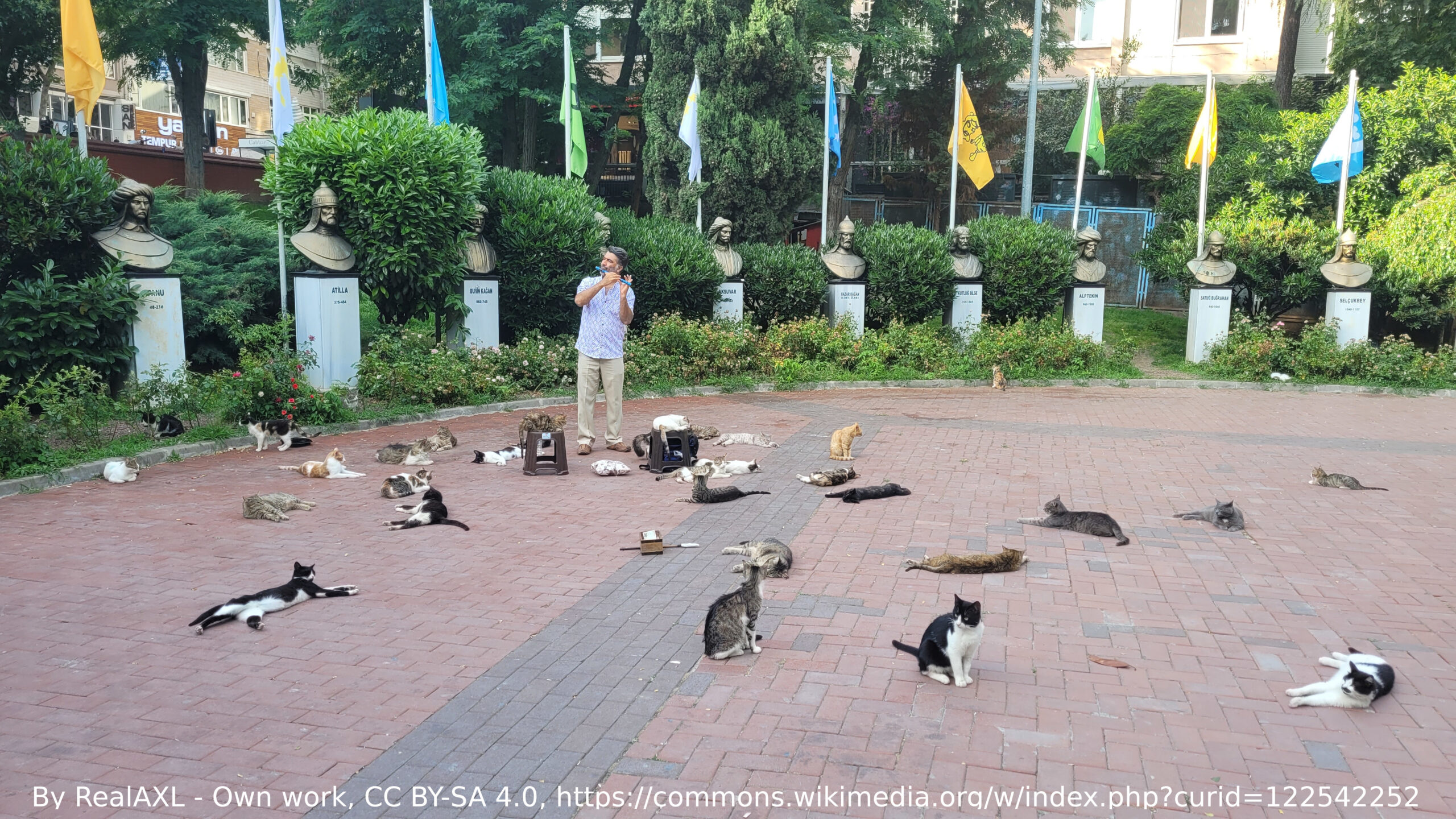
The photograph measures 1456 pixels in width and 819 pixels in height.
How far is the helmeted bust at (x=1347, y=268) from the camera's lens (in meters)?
17.8

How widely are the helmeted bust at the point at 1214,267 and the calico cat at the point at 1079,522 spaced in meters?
12.4

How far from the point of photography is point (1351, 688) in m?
4.50

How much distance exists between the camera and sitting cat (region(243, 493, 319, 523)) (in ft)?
25.0

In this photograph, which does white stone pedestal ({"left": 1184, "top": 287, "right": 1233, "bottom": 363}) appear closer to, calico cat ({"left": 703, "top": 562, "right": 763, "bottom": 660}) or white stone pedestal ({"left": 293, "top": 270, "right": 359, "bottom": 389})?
white stone pedestal ({"left": 293, "top": 270, "right": 359, "bottom": 389})

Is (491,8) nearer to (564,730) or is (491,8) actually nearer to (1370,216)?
(1370,216)

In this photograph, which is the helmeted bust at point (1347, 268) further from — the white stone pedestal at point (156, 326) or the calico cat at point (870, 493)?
the white stone pedestal at point (156, 326)

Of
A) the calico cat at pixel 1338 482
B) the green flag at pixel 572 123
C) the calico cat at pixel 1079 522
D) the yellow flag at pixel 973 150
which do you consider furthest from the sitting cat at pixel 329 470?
the yellow flag at pixel 973 150

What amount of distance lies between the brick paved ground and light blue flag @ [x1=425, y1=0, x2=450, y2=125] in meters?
8.13

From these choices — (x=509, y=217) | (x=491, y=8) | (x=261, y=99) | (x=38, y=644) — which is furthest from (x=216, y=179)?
(x=38, y=644)

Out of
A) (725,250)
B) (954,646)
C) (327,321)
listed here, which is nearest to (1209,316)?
(725,250)

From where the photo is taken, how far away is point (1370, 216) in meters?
19.2

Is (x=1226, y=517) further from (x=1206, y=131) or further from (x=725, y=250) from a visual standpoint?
(x=1206, y=131)

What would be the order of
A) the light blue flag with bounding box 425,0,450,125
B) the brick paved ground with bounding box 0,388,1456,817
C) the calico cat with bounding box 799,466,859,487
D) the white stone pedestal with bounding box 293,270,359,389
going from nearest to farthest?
the brick paved ground with bounding box 0,388,1456,817, the calico cat with bounding box 799,466,859,487, the white stone pedestal with bounding box 293,270,359,389, the light blue flag with bounding box 425,0,450,125

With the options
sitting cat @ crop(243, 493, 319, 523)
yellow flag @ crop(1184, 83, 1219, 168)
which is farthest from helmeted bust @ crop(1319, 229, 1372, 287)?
sitting cat @ crop(243, 493, 319, 523)
